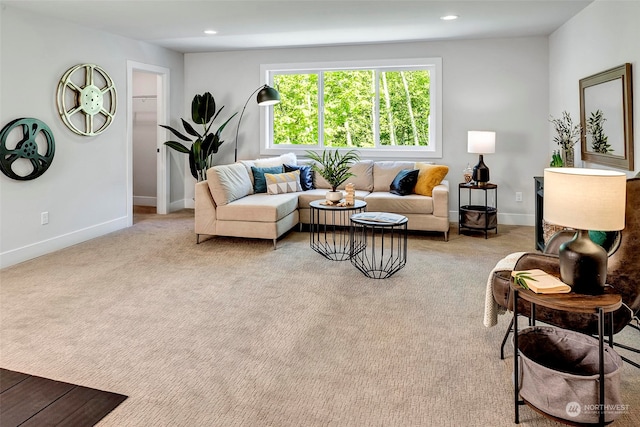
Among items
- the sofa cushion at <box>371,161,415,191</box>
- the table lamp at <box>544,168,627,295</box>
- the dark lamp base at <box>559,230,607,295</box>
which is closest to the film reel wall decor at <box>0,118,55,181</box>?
the sofa cushion at <box>371,161,415,191</box>

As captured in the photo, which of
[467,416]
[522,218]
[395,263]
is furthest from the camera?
[522,218]

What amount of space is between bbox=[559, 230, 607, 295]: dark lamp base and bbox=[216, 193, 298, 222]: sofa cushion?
3137 millimetres

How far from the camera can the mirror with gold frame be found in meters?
3.33

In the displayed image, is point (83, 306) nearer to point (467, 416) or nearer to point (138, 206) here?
point (467, 416)

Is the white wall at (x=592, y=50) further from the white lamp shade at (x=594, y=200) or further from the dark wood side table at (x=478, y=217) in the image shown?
the white lamp shade at (x=594, y=200)

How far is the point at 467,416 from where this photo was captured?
5.98ft

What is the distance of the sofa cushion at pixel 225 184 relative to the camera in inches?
185

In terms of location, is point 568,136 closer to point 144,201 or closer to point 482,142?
point 482,142

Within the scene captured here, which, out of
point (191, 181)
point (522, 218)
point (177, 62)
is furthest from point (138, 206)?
point (522, 218)

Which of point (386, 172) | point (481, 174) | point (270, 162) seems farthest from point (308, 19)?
point (481, 174)

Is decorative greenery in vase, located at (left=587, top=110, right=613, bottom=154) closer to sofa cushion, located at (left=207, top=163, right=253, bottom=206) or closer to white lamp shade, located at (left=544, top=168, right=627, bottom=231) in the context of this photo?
white lamp shade, located at (left=544, top=168, right=627, bottom=231)

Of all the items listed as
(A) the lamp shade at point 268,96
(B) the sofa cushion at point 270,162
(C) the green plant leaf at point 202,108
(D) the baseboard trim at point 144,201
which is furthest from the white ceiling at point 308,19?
(D) the baseboard trim at point 144,201

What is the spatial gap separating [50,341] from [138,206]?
513 centimetres

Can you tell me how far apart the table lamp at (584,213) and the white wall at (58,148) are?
4.47m
